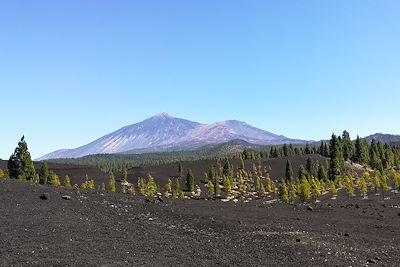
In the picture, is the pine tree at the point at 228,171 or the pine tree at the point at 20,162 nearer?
the pine tree at the point at 20,162

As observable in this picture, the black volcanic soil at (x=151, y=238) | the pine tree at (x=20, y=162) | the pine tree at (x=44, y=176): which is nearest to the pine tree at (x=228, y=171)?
the pine tree at (x=44, y=176)

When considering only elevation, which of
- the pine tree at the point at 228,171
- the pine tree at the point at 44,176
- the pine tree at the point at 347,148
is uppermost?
the pine tree at the point at 347,148

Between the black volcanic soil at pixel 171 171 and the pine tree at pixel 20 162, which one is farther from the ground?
the pine tree at pixel 20 162

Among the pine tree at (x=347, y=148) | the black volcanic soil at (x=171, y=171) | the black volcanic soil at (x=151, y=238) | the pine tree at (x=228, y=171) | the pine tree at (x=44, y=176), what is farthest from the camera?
the pine tree at (x=347, y=148)

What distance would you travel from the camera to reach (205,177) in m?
167

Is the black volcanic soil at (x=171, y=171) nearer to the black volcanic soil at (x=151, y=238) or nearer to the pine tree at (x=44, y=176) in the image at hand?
the pine tree at (x=44, y=176)

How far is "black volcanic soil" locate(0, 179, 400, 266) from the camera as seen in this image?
24.1m

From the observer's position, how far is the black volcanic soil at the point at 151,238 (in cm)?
2412

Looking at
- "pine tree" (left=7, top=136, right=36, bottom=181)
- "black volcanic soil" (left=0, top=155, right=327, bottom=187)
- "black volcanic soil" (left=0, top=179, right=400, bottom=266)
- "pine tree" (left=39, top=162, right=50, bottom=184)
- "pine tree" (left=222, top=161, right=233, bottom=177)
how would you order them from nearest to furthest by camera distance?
1. "black volcanic soil" (left=0, top=179, right=400, bottom=266)
2. "pine tree" (left=7, top=136, right=36, bottom=181)
3. "pine tree" (left=39, top=162, right=50, bottom=184)
4. "pine tree" (left=222, top=161, right=233, bottom=177)
5. "black volcanic soil" (left=0, top=155, right=327, bottom=187)

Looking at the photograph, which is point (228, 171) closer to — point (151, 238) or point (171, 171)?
point (171, 171)

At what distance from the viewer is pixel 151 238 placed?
2964 centimetres

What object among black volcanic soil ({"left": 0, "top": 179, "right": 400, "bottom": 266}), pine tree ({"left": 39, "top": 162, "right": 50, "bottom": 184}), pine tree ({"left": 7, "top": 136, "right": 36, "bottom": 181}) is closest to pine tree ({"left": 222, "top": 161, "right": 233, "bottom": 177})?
pine tree ({"left": 39, "top": 162, "right": 50, "bottom": 184})

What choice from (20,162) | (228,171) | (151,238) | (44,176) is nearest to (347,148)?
(228,171)

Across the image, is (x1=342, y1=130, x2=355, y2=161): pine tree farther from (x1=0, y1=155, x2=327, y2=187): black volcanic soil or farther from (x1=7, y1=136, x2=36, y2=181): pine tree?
(x1=7, y1=136, x2=36, y2=181): pine tree
